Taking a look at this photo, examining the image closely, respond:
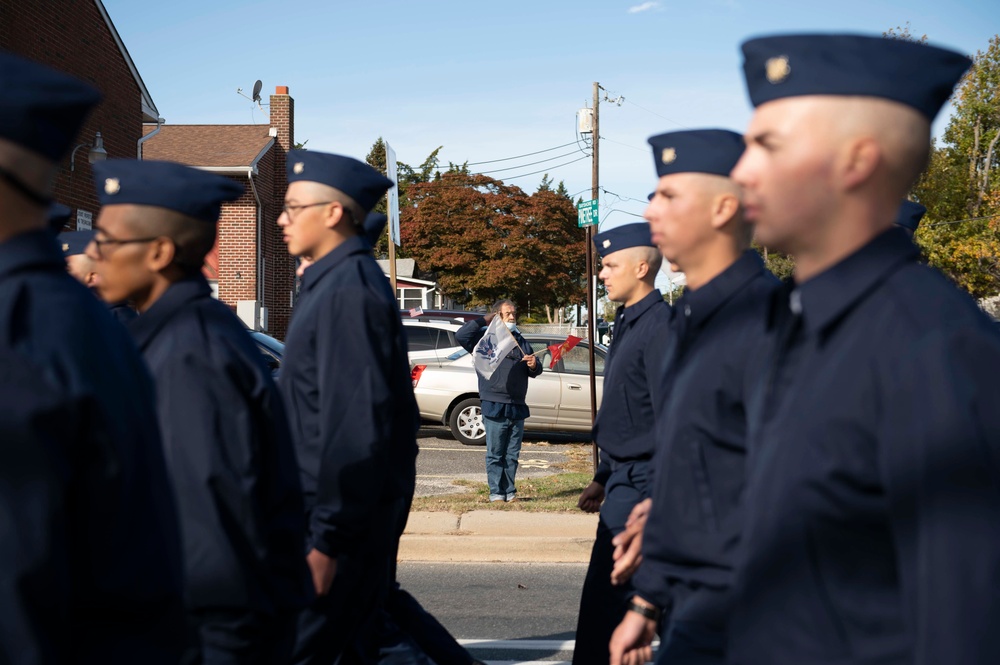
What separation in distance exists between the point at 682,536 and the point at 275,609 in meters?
1.05

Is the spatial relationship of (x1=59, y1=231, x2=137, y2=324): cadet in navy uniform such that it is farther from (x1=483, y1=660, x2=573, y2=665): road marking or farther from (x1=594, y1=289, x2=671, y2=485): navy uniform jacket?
(x1=483, y1=660, x2=573, y2=665): road marking

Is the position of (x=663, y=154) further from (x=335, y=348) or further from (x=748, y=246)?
(x=335, y=348)

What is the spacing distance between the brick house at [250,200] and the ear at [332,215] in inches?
1031

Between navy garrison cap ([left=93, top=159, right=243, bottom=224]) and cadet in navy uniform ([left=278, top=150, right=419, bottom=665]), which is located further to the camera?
cadet in navy uniform ([left=278, top=150, right=419, bottom=665])

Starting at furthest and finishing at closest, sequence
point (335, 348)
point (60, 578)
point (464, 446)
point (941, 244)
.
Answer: point (941, 244) → point (464, 446) → point (335, 348) → point (60, 578)

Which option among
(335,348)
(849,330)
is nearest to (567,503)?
(335,348)

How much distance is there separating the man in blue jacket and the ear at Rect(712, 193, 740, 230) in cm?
743

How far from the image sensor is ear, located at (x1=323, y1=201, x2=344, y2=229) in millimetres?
4137

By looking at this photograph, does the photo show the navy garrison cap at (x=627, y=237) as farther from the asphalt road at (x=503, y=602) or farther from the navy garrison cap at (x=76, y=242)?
the navy garrison cap at (x=76, y=242)

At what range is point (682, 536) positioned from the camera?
9.47 ft

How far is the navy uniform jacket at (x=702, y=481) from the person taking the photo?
2816 millimetres

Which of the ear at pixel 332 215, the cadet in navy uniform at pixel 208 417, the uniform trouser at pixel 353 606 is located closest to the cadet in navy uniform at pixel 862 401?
the cadet in navy uniform at pixel 208 417

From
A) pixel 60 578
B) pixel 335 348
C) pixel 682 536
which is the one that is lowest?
pixel 682 536

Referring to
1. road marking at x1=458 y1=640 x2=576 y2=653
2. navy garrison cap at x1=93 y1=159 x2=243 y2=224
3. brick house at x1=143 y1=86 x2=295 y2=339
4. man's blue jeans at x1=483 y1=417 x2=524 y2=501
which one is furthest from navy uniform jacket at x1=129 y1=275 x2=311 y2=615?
brick house at x1=143 y1=86 x2=295 y2=339
